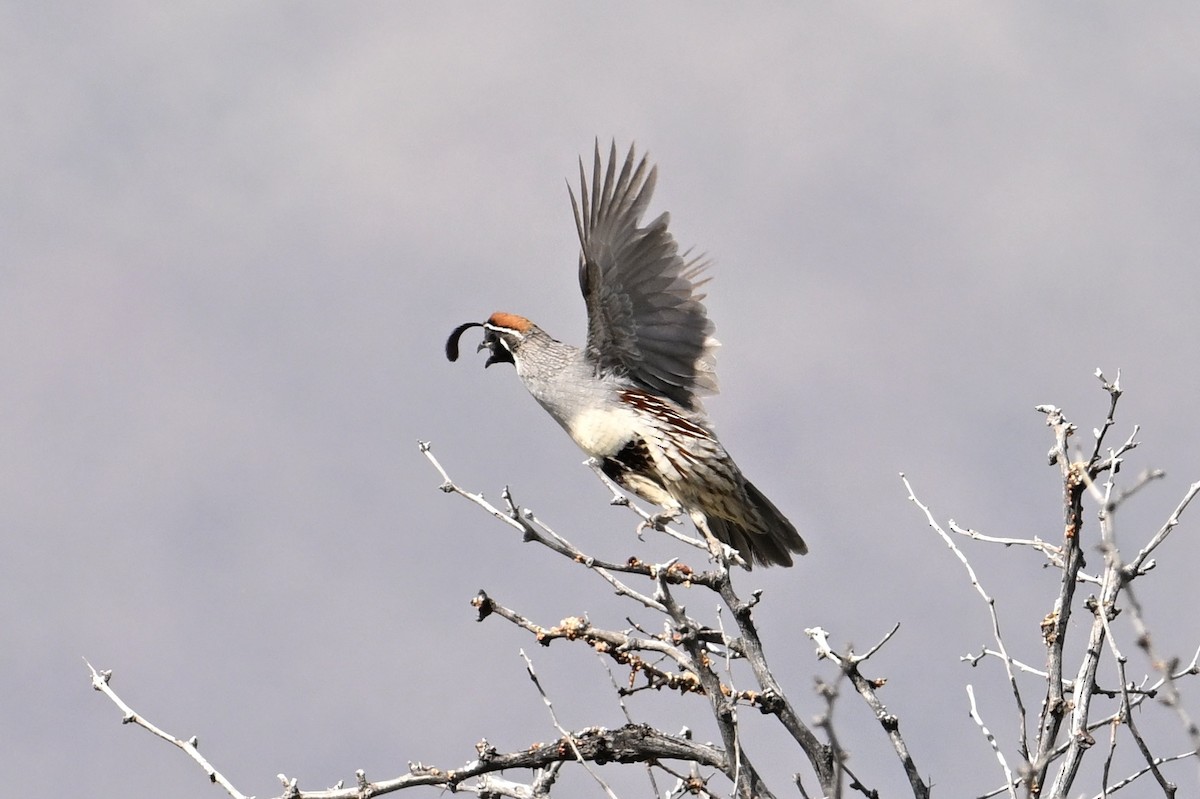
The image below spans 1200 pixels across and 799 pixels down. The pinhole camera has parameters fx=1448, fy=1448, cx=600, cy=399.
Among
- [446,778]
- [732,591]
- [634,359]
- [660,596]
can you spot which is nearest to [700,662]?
[660,596]

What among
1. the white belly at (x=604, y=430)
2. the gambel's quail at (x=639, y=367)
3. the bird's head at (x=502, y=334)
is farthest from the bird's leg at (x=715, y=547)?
the bird's head at (x=502, y=334)

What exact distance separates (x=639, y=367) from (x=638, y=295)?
46 cm

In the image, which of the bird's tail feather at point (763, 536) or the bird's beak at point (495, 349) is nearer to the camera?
the bird's tail feather at point (763, 536)

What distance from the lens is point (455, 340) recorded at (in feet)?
32.3

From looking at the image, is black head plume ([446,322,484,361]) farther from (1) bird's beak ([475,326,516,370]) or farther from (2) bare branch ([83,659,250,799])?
(2) bare branch ([83,659,250,799])

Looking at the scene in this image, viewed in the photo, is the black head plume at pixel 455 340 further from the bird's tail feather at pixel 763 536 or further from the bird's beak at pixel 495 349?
the bird's tail feather at pixel 763 536

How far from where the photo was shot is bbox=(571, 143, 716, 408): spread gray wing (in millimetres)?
8961

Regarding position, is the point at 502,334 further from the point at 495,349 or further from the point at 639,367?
the point at 639,367

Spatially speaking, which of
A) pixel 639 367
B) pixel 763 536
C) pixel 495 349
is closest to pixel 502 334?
pixel 495 349

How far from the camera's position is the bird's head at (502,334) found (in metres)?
9.46

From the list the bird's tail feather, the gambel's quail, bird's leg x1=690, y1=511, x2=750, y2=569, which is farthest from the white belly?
the bird's tail feather

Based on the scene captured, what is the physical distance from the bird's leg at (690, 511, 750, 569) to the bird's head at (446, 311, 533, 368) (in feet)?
5.66

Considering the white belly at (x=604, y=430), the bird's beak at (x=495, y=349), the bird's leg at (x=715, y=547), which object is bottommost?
the bird's leg at (x=715, y=547)

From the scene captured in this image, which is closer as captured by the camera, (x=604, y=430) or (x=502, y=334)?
(x=604, y=430)
